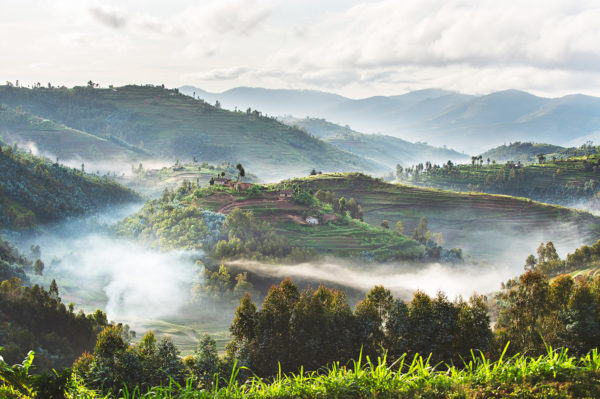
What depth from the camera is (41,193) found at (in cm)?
9575

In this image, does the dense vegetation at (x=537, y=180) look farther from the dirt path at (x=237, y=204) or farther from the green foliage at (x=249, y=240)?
the green foliage at (x=249, y=240)

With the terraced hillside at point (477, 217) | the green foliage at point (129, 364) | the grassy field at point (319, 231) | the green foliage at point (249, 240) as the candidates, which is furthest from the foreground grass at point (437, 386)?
the terraced hillside at point (477, 217)

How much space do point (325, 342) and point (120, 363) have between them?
307 inches

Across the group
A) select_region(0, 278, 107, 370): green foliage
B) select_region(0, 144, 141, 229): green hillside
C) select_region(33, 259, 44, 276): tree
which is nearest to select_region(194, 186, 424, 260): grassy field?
select_region(33, 259, 44, 276): tree

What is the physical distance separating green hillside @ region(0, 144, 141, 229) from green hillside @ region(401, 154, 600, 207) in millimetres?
115562

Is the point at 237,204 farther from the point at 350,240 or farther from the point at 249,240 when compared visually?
the point at 350,240

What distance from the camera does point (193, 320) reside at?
58.7 meters

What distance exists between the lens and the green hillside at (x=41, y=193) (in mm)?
86188

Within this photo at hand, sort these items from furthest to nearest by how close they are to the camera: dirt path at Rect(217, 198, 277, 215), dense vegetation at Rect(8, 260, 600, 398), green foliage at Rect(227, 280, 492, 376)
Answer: dirt path at Rect(217, 198, 277, 215) < green foliage at Rect(227, 280, 492, 376) < dense vegetation at Rect(8, 260, 600, 398)

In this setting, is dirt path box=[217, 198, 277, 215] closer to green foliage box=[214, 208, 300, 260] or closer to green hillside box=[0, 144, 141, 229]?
green foliage box=[214, 208, 300, 260]

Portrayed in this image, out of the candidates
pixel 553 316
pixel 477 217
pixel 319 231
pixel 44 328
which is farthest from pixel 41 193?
pixel 477 217

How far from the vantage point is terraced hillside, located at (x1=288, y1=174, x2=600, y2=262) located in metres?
110

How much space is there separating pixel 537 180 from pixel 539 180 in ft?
1.97

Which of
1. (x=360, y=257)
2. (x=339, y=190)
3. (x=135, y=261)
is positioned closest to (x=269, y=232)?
(x=360, y=257)
